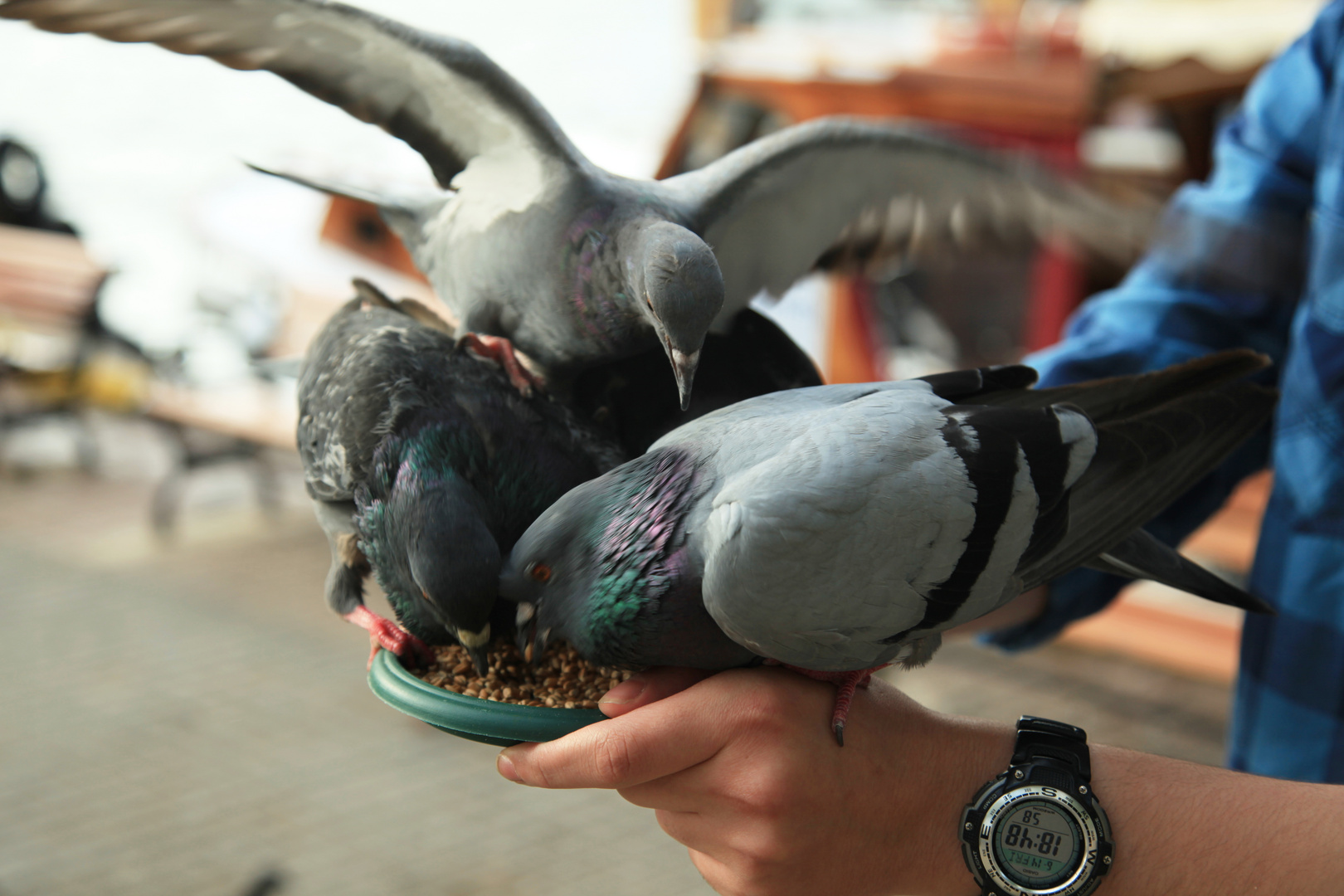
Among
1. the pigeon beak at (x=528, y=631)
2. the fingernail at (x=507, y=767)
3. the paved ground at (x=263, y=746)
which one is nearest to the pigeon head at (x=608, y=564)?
the pigeon beak at (x=528, y=631)

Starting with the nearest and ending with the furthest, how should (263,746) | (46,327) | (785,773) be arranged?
(785,773), (263,746), (46,327)

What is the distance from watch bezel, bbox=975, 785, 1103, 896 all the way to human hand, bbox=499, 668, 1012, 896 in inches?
1.0

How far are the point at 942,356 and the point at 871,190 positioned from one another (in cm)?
348

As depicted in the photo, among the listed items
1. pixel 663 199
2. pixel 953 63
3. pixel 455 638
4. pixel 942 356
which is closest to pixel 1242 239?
pixel 663 199

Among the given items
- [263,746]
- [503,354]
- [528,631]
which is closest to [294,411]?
[263,746]

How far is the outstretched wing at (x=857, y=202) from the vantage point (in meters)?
0.83

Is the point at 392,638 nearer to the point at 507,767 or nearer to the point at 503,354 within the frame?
the point at 507,767

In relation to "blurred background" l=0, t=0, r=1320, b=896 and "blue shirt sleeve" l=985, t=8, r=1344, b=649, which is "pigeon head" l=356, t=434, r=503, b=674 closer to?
"blurred background" l=0, t=0, r=1320, b=896

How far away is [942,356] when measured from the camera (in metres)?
4.25

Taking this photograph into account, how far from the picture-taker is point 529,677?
2.51 ft

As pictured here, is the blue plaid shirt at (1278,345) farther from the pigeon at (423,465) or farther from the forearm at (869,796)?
the pigeon at (423,465)

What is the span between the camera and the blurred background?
Answer: 3.18ft

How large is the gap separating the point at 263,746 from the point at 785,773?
269 centimetres

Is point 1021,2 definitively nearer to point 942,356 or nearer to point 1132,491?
point 942,356
